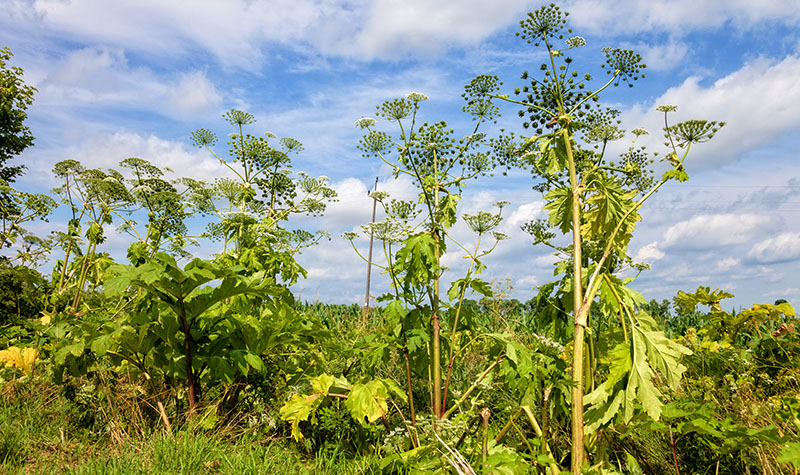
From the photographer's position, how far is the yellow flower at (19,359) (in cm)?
530

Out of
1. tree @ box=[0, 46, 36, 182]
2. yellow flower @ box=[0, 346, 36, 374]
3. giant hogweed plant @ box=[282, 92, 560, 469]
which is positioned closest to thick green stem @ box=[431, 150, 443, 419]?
giant hogweed plant @ box=[282, 92, 560, 469]

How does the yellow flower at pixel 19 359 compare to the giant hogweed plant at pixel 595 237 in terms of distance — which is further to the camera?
the yellow flower at pixel 19 359

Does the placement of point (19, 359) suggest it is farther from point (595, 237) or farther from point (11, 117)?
point (11, 117)

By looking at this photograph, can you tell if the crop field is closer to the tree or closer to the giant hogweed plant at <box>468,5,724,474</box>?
the giant hogweed plant at <box>468,5,724,474</box>

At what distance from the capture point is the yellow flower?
530 centimetres

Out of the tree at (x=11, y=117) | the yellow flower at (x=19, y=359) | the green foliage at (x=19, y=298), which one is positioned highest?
the tree at (x=11, y=117)

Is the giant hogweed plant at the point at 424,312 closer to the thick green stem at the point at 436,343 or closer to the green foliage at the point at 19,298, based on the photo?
the thick green stem at the point at 436,343

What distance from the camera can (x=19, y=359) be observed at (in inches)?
212

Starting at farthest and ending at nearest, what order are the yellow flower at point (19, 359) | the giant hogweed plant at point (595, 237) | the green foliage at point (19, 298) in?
1. the green foliage at point (19, 298)
2. the yellow flower at point (19, 359)
3. the giant hogweed plant at point (595, 237)

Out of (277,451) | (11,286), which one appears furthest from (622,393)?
(11,286)

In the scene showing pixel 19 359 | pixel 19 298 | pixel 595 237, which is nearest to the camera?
pixel 595 237

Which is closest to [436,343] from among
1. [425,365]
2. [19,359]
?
[425,365]

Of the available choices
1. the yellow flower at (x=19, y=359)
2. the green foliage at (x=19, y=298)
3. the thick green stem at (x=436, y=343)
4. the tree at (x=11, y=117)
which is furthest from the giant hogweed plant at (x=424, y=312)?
the tree at (x=11, y=117)

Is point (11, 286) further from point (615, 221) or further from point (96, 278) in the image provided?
point (615, 221)
